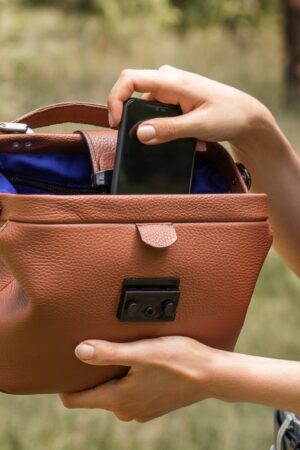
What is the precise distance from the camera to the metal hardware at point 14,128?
1.53m

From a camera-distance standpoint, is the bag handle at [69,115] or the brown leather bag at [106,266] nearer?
the brown leather bag at [106,266]

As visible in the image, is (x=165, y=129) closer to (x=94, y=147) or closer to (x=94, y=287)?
(x=94, y=147)

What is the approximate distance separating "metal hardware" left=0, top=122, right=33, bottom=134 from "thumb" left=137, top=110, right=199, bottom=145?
0.64ft

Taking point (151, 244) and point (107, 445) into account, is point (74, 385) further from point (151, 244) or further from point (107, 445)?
point (107, 445)

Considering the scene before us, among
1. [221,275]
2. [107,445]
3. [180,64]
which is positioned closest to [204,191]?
[221,275]

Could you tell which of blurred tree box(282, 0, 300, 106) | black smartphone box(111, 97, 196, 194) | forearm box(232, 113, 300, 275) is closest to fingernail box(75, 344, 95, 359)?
black smartphone box(111, 97, 196, 194)

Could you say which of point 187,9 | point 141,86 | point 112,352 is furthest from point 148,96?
point 187,9

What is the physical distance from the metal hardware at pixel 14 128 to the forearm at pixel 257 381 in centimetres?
48

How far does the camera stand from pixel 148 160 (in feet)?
4.99

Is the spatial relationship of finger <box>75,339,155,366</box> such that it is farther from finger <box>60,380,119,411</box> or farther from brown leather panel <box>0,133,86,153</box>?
brown leather panel <box>0,133,86,153</box>

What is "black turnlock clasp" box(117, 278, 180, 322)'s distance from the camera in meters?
1.47

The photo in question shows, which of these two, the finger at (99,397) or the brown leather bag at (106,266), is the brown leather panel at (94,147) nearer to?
the brown leather bag at (106,266)

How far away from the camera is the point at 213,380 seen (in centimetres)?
160

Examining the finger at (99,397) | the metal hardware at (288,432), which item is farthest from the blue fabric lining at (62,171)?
the metal hardware at (288,432)
